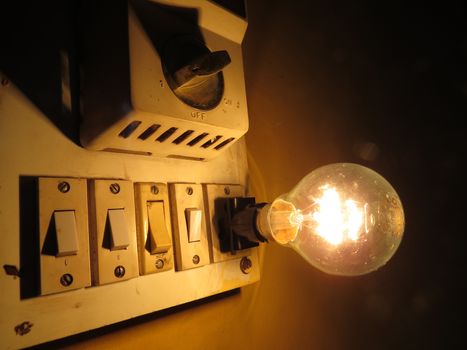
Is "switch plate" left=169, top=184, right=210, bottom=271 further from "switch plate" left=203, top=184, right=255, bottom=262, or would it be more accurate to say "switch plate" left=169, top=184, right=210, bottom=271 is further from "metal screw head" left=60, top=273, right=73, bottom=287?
"metal screw head" left=60, top=273, right=73, bottom=287

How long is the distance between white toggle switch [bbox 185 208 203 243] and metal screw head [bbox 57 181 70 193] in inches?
5.9

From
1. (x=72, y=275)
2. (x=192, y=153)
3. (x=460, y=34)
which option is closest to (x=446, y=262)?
(x=460, y=34)

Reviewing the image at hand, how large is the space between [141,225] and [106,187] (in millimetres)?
62

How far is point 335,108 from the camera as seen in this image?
64 centimetres

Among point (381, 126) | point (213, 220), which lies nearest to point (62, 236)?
point (213, 220)

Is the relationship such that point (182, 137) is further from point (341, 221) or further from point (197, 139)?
point (341, 221)

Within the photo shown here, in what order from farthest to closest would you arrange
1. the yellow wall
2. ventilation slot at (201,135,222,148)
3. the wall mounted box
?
the yellow wall → ventilation slot at (201,135,222,148) → the wall mounted box

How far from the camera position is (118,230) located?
1.19 ft

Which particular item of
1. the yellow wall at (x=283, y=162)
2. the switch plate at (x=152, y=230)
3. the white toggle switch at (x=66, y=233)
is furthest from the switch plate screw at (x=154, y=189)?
the yellow wall at (x=283, y=162)

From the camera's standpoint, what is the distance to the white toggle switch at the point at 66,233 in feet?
1.06

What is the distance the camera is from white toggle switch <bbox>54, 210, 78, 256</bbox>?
1.06ft

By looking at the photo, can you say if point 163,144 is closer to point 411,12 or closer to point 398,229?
point 398,229

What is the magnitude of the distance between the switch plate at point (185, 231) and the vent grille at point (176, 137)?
7 centimetres

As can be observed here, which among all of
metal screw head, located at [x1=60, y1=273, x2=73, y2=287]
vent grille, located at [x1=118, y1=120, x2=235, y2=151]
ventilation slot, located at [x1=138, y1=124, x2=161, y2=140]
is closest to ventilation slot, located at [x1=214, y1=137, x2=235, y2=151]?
vent grille, located at [x1=118, y1=120, x2=235, y2=151]
